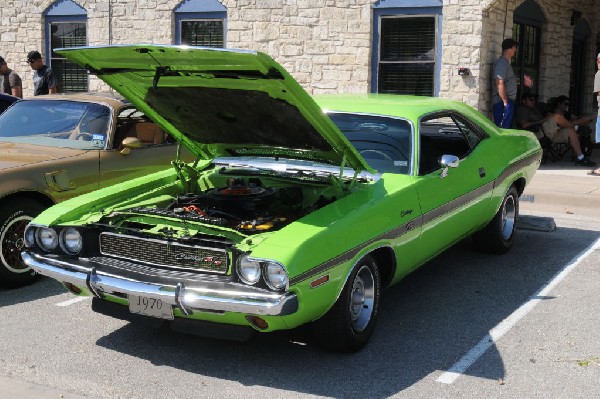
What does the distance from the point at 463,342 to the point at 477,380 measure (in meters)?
0.63

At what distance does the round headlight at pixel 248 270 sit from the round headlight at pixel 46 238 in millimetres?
1353

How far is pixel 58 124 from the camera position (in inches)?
288

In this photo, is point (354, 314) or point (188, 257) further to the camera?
point (354, 314)

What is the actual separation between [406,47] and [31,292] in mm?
8188

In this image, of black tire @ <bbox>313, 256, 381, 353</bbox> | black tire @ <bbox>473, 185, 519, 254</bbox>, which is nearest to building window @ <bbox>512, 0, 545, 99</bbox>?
black tire @ <bbox>473, 185, 519, 254</bbox>

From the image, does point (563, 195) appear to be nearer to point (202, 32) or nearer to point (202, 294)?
point (202, 294)

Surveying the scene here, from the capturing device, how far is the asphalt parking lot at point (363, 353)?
4.39 m

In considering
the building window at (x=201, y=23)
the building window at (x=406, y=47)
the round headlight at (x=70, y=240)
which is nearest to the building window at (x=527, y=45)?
the building window at (x=406, y=47)

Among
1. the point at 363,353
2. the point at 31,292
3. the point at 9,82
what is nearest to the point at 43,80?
the point at 9,82

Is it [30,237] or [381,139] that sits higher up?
[381,139]

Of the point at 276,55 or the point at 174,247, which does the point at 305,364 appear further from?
the point at 276,55

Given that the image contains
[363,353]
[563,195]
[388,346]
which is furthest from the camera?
[563,195]

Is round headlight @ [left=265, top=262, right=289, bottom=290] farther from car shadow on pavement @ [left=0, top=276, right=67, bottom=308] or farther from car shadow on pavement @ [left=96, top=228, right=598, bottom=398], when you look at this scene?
car shadow on pavement @ [left=0, top=276, right=67, bottom=308]

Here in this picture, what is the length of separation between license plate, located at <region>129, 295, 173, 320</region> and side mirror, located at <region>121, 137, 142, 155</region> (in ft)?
8.88
